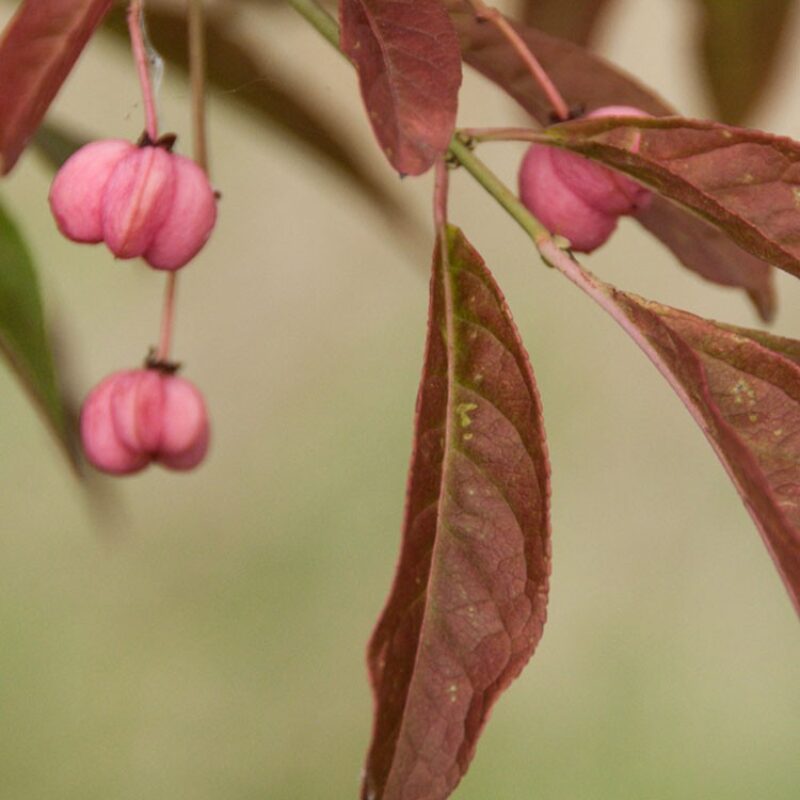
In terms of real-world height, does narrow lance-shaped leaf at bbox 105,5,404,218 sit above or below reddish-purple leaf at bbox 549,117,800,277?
above

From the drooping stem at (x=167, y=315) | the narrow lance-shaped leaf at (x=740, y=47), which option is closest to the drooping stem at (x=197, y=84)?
the drooping stem at (x=167, y=315)

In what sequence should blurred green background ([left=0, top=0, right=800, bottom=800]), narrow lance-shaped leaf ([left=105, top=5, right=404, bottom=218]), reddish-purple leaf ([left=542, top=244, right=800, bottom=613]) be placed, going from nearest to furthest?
reddish-purple leaf ([left=542, top=244, right=800, bottom=613]), narrow lance-shaped leaf ([left=105, top=5, right=404, bottom=218]), blurred green background ([left=0, top=0, right=800, bottom=800])

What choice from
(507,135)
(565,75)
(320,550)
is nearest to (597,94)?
(565,75)

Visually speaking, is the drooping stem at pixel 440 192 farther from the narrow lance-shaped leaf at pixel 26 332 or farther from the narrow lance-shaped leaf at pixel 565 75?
the narrow lance-shaped leaf at pixel 26 332

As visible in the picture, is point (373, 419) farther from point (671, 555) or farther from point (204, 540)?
point (671, 555)

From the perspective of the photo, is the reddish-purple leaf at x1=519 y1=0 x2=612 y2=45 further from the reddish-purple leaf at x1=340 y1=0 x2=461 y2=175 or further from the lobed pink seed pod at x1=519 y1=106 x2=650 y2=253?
the reddish-purple leaf at x1=340 y1=0 x2=461 y2=175

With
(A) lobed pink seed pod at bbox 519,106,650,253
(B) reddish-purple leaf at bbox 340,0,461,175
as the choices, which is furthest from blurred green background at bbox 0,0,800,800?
(B) reddish-purple leaf at bbox 340,0,461,175
